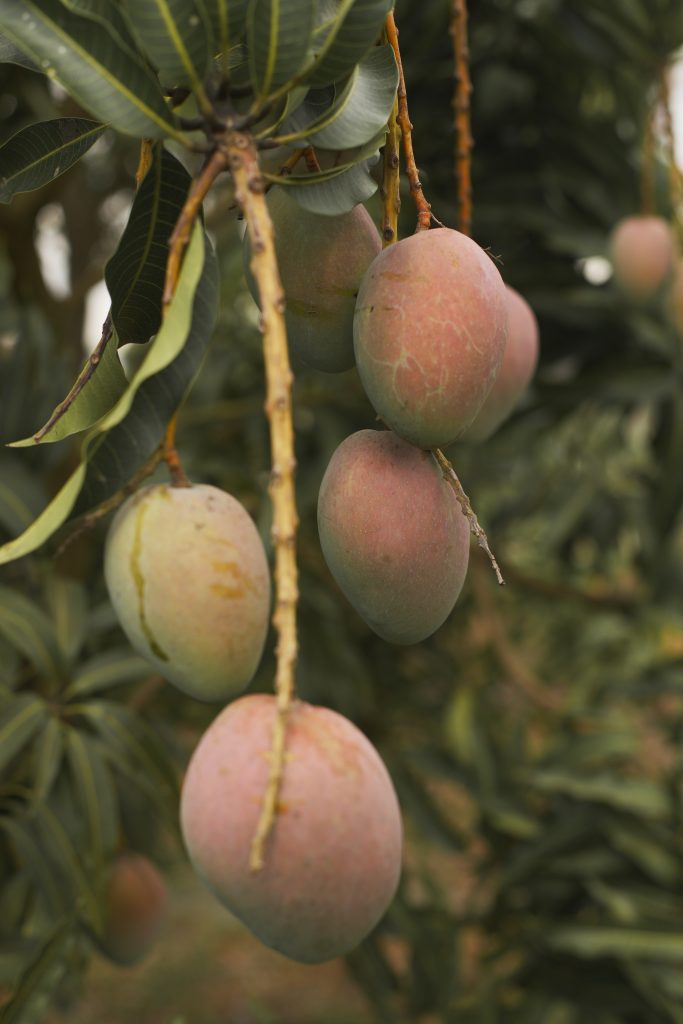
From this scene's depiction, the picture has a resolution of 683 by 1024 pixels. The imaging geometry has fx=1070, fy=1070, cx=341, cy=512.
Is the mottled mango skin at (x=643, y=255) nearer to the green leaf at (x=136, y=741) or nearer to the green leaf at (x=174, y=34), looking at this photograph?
the green leaf at (x=136, y=741)

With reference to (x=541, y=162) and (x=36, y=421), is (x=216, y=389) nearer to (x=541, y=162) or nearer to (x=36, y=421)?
(x=36, y=421)

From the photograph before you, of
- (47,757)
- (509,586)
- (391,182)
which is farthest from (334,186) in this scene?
(509,586)

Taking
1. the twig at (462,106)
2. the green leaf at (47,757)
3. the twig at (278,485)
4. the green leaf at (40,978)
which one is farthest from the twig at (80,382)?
the green leaf at (47,757)

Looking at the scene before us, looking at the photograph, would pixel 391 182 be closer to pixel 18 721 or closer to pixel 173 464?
pixel 173 464

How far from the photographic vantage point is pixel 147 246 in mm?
416

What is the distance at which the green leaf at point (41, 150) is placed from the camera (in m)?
0.44

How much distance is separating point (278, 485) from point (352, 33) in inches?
6.8

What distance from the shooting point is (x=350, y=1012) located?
2471 millimetres

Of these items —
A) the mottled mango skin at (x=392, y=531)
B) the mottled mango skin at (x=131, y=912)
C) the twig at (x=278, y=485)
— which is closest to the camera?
the twig at (x=278, y=485)

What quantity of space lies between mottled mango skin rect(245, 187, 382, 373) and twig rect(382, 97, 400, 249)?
0.05 ft

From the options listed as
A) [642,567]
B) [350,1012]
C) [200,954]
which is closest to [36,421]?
[642,567]

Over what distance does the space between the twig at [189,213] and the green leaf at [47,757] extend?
1.89 ft

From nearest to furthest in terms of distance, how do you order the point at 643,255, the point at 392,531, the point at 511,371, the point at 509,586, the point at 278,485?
the point at 278,485
the point at 392,531
the point at 511,371
the point at 643,255
the point at 509,586

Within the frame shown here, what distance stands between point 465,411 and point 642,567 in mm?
1100
